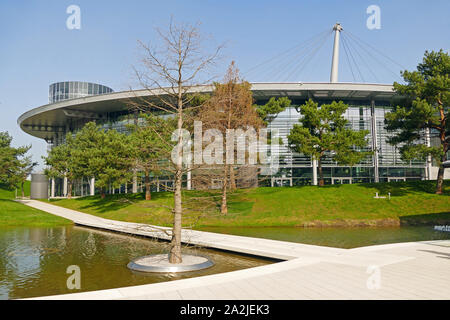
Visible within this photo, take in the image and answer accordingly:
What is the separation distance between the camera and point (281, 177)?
46.0 m

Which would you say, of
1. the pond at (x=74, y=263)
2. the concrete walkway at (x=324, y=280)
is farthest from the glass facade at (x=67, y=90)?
the concrete walkway at (x=324, y=280)

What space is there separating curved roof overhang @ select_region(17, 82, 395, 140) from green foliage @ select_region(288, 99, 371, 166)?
8685 mm

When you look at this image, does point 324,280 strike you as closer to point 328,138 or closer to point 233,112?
point 233,112

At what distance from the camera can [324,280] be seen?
8133 mm

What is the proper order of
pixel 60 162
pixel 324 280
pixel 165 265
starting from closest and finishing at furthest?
pixel 324 280, pixel 165 265, pixel 60 162

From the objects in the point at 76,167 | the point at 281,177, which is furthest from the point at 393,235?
the point at 76,167

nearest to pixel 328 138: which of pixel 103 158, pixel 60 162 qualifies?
pixel 103 158

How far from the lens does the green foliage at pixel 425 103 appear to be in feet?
95.9

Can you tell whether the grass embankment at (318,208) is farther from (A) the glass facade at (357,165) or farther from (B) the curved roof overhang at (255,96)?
(B) the curved roof overhang at (255,96)

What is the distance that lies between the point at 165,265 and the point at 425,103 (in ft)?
90.6

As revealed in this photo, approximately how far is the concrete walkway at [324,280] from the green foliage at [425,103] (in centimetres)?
2044

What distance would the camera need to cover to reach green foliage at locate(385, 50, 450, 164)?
2922 centimetres
